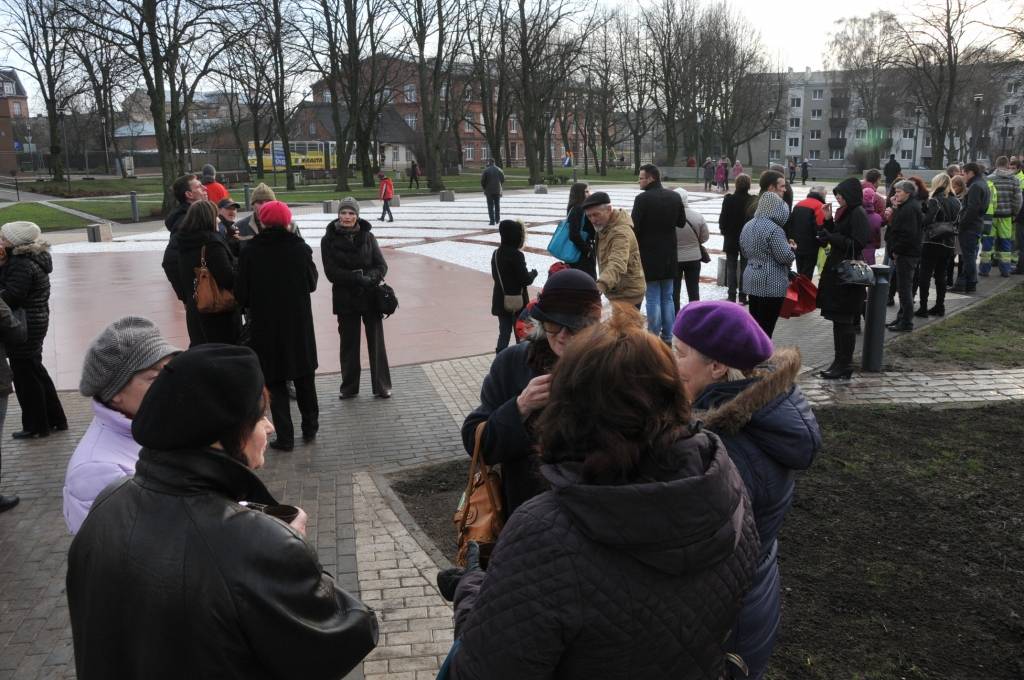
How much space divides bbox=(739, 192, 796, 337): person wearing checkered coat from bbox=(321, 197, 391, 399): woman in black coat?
364 cm

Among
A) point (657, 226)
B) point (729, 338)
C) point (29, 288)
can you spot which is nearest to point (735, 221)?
point (657, 226)

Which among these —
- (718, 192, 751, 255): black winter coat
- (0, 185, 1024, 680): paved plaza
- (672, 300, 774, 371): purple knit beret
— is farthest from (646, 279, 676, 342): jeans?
(672, 300, 774, 371): purple knit beret

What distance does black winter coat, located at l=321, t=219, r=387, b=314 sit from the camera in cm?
779

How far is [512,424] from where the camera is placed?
9.41ft

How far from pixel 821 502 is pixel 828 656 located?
1739mm

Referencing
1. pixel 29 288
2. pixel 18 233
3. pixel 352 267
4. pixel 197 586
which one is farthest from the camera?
pixel 352 267

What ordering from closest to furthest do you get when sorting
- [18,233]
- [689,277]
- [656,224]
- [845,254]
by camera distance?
[18,233] → [845,254] → [656,224] → [689,277]

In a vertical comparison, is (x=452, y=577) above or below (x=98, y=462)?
below

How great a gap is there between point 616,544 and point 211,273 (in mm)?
6304

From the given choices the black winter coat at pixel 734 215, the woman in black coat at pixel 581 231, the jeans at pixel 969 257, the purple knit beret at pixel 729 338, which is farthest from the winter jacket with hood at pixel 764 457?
the jeans at pixel 969 257

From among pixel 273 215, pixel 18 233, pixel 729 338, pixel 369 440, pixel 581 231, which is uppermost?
pixel 273 215

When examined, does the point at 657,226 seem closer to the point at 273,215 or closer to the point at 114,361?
the point at 273,215

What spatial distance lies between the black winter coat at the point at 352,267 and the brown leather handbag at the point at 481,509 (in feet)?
16.5

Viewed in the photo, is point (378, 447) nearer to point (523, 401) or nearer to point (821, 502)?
point (821, 502)
